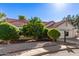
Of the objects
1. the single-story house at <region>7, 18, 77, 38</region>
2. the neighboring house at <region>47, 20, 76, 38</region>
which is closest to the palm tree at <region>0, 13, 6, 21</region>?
the single-story house at <region>7, 18, 77, 38</region>

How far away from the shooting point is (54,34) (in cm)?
557

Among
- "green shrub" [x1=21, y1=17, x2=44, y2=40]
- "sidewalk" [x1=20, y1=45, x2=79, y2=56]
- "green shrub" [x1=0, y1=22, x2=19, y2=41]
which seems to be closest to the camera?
"sidewalk" [x1=20, y1=45, x2=79, y2=56]

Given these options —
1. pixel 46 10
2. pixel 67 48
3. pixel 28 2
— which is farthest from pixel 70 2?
pixel 67 48

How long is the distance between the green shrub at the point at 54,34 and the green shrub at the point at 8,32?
86cm

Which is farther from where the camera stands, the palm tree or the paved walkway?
the paved walkway

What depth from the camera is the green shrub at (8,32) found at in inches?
219

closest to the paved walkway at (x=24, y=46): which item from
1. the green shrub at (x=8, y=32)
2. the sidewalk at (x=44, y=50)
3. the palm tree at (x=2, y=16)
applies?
the sidewalk at (x=44, y=50)

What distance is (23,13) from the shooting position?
193 inches

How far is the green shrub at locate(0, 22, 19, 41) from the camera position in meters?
5.56

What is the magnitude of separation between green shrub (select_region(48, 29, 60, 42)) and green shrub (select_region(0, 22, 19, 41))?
0.86m

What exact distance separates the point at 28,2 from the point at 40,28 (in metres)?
1.62

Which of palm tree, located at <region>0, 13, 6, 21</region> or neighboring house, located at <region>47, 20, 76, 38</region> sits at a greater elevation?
palm tree, located at <region>0, 13, 6, 21</region>

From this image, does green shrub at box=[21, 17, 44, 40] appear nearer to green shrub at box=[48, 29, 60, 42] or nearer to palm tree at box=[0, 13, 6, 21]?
green shrub at box=[48, 29, 60, 42]

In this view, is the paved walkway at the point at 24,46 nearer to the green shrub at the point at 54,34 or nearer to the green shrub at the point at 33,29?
the green shrub at the point at 54,34
